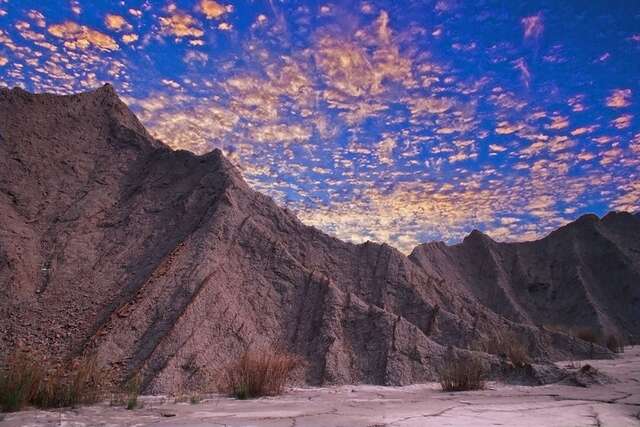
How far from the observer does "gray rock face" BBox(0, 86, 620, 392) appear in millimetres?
9633

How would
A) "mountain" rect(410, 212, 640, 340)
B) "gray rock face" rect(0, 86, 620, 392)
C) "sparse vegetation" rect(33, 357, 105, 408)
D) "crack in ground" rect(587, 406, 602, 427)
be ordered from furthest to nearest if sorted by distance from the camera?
"mountain" rect(410, 212, 640, 340) → "gray rock face" rect(0, 86, 620, 392) → "sparse vegetation" rect(33, 357, 105, 408) → "crack in ground" rect(587, 406, 602, 427)

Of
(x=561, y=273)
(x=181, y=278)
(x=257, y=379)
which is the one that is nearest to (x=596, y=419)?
(x=257, y=379)

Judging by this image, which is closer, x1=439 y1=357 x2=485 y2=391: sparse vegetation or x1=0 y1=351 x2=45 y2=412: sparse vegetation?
x1=0 y1=351 x2=45 y2=412: sparse vegetation

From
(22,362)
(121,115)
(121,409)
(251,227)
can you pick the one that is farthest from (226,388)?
(121,115)

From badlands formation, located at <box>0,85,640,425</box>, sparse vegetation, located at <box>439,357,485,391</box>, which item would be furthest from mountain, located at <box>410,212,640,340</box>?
sparse vegetation, located at <box>439,357,485,391</box>

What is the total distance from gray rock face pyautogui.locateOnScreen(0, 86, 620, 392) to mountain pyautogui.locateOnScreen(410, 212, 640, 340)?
8998mm

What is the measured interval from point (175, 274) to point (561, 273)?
1051 inches

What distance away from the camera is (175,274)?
1104cm

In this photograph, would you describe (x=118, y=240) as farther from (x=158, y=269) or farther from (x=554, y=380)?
(x=554, y=380)

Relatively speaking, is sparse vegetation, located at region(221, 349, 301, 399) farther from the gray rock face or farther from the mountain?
the mountain

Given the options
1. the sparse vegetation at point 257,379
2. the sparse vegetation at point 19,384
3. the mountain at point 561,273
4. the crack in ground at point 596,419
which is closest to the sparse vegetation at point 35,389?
the sparse vegetation at point 19,384

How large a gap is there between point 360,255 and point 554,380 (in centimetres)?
889

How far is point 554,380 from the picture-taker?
28.1ft

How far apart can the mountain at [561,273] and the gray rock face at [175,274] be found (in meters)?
9.00
